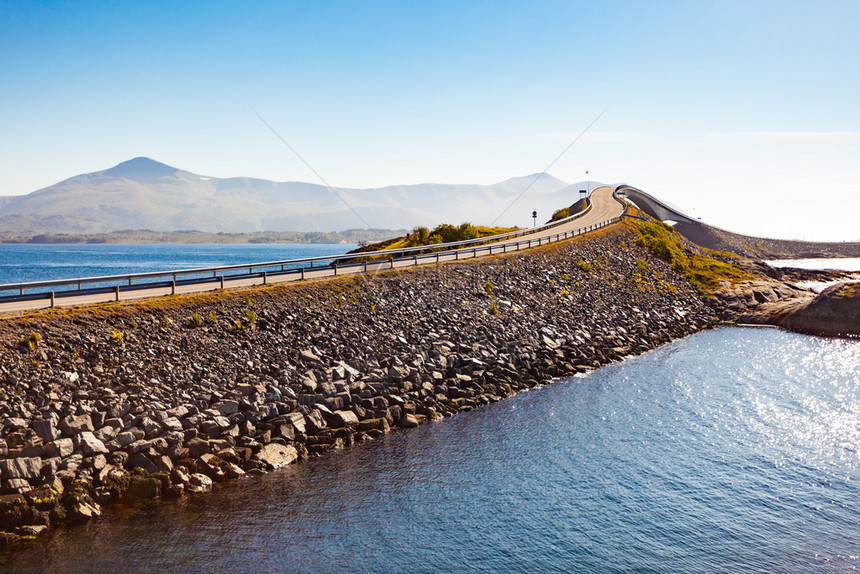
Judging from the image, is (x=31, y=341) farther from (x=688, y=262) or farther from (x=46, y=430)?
(x=688, y=262)

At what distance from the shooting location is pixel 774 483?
2161cm

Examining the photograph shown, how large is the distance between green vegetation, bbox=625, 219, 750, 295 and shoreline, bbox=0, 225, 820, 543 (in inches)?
1026

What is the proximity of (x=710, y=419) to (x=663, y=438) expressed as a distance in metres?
4.34

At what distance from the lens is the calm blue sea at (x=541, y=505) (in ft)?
53.9

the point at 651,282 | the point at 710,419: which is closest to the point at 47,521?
the point at 710,419

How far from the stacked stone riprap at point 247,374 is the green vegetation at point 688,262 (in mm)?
26421

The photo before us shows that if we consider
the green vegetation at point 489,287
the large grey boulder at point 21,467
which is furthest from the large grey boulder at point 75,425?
the green vegetation at point 489,287

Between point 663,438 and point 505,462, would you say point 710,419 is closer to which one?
point 663,438

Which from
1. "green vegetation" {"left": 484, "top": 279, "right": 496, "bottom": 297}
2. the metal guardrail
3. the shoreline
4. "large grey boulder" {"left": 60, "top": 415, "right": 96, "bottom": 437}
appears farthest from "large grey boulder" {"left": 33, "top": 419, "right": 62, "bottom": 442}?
"green vegetation" {"left": 484, "top": 279, "right": 496, "bottom": 297}

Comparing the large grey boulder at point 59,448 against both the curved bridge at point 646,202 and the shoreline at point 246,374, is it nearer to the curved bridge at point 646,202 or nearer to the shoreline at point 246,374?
the shoreline at point 246,374

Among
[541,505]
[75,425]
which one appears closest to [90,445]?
[75,425]

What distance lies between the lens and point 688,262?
7338 cm

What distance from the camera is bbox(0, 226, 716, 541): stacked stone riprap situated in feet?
65.8

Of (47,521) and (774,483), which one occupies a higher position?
(47,521)
